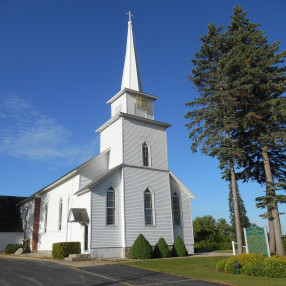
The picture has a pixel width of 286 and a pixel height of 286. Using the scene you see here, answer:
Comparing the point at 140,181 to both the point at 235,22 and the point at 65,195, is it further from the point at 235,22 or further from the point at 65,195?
the point at 235,22

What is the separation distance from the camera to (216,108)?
2092 cm

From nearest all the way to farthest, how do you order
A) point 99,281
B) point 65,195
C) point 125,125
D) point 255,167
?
1. point 99,281
2. point 255,167
3. point 125,125
4. point 65,195

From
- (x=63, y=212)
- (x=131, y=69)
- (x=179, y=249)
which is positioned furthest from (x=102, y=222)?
(x=131, y=69)

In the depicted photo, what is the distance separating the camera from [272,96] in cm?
2164

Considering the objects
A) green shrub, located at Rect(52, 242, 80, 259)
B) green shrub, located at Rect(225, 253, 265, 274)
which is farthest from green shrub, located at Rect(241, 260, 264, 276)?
green shrub, located at Rect(52, 242, 80, 259)

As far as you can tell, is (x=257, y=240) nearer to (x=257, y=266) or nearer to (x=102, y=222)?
(x=257, y=266)

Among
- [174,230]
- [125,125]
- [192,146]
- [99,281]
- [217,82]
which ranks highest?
[217,82]

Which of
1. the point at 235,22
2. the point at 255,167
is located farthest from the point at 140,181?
the point at 235,22

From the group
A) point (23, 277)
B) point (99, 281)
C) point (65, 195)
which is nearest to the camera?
point (99, 281)

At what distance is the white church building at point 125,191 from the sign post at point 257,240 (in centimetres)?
886

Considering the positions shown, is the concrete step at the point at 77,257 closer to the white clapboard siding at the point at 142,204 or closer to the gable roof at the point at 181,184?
the white clapboard siding at the point at 142,204

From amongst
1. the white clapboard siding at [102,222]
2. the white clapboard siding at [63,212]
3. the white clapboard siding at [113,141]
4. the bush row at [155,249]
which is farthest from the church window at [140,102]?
the bush row at [155,249]

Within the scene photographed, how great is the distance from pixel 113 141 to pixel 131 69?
7.82 metres

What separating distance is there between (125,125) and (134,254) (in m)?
10.4
